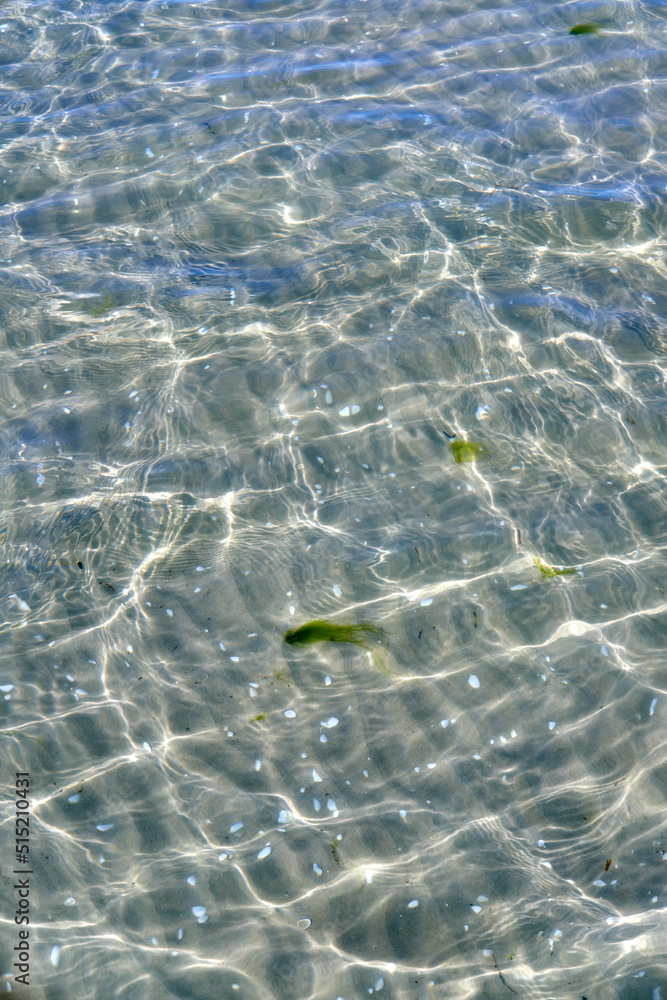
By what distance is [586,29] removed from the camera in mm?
7539

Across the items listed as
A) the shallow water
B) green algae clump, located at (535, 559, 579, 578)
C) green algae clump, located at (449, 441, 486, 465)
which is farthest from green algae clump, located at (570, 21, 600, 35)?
green algae clump, located at (535, 559, 579, 578)

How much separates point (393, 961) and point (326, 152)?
6.02 m

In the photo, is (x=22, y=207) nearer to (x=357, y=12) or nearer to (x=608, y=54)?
(x=357, y=12)

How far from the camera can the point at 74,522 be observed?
4.20 m

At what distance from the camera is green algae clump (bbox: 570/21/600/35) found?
7.52 m

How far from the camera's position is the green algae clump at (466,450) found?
4.45 meters

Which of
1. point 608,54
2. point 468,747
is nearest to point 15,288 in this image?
point 468,747

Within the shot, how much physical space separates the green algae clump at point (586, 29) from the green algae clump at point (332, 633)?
6.93m

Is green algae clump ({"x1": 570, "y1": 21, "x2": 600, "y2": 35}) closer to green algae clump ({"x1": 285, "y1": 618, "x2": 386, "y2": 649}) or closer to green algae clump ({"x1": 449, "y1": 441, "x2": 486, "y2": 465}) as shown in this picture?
green algae clump ({"x1": 449, "y1": 441, "x2": 486, "y2": 465})

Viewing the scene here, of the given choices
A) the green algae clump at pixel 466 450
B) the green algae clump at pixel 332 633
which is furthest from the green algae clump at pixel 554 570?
the green algae clump at pixel 332 633

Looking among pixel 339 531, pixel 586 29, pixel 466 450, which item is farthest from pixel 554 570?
pixel 586 29

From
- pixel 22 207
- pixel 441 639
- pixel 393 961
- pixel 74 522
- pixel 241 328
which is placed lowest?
pixel 393 961

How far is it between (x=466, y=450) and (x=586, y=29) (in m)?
5.71

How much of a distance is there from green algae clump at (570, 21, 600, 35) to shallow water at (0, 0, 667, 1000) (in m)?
0.51
